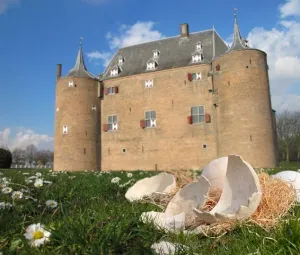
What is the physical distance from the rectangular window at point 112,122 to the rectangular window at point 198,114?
7773 mm

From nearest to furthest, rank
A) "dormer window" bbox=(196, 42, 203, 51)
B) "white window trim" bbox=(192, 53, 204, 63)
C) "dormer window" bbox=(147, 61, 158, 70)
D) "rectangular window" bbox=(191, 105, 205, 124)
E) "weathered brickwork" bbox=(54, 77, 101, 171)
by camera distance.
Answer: "rectangular window" bbox=(191, 105, 205, 124) → "white window trim" bbox=(192, 53, 204, 63) → "dormer window" bbox=(196, 42, 203, 51) → "weathered brickwork" bbox=(54, 77, 101, 171) → "dormer window" bbox=(147, 61, 158, 70)

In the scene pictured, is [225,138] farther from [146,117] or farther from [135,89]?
[135,89]

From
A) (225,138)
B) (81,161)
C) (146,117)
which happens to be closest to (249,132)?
(225,138)

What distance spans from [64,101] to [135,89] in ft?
23.8

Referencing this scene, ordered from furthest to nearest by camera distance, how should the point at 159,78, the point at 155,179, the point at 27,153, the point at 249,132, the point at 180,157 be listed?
the point at 27,153
the point at 159,78
the point at 180,157
the point at 249,132
the point at 155,179

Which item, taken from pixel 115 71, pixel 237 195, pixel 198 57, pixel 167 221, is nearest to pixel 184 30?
pixel 198 57

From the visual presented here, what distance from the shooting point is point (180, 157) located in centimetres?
2484

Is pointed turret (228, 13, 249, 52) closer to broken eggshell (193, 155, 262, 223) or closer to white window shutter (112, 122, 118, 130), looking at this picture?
white window shutter (112, 122, 118, 130)

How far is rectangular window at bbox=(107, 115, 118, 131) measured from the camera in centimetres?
2780

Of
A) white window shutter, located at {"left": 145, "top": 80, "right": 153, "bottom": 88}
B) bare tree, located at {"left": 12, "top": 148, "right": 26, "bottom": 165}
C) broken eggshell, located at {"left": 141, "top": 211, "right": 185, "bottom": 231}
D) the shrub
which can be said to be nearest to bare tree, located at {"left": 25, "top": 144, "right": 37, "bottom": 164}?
bare tree, located at {"left": 12, "top": 148, "right": 26, "bottom": 165}

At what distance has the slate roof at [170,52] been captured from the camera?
25875 mm

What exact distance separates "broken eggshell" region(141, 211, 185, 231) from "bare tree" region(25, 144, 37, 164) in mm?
87762

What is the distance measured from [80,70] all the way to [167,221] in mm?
29007

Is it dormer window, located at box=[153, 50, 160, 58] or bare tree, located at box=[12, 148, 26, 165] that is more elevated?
dormer window, located at box=[153, 50, 160, 58]
